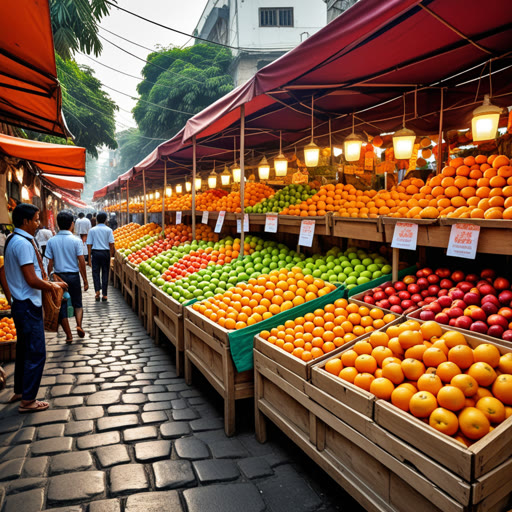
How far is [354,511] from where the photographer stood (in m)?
2.50

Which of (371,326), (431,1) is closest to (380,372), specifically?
(371,326)

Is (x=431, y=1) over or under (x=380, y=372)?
over

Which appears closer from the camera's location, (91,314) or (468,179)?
(468,179)

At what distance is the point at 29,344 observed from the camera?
3877 millimetres

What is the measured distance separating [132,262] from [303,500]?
695cm

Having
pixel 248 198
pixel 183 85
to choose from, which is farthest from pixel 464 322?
pixel 183 85

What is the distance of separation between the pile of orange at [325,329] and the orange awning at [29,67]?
2.97m

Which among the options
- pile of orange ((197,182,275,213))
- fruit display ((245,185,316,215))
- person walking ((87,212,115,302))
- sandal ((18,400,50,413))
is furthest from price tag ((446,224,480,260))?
person walking ((87,212,115,302))

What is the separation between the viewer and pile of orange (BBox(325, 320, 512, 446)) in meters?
1.89

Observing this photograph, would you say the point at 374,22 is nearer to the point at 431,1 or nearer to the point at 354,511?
the point at 431,1

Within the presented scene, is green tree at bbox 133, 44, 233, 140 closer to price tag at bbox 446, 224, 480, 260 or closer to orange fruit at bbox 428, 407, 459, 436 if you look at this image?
price tag at bbox 446, 224, 480, 260

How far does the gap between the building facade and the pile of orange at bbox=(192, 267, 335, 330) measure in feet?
92.0

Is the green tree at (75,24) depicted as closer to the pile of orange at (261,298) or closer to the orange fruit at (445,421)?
the pile of orange at (261,298)

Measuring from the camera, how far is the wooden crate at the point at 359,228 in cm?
370
